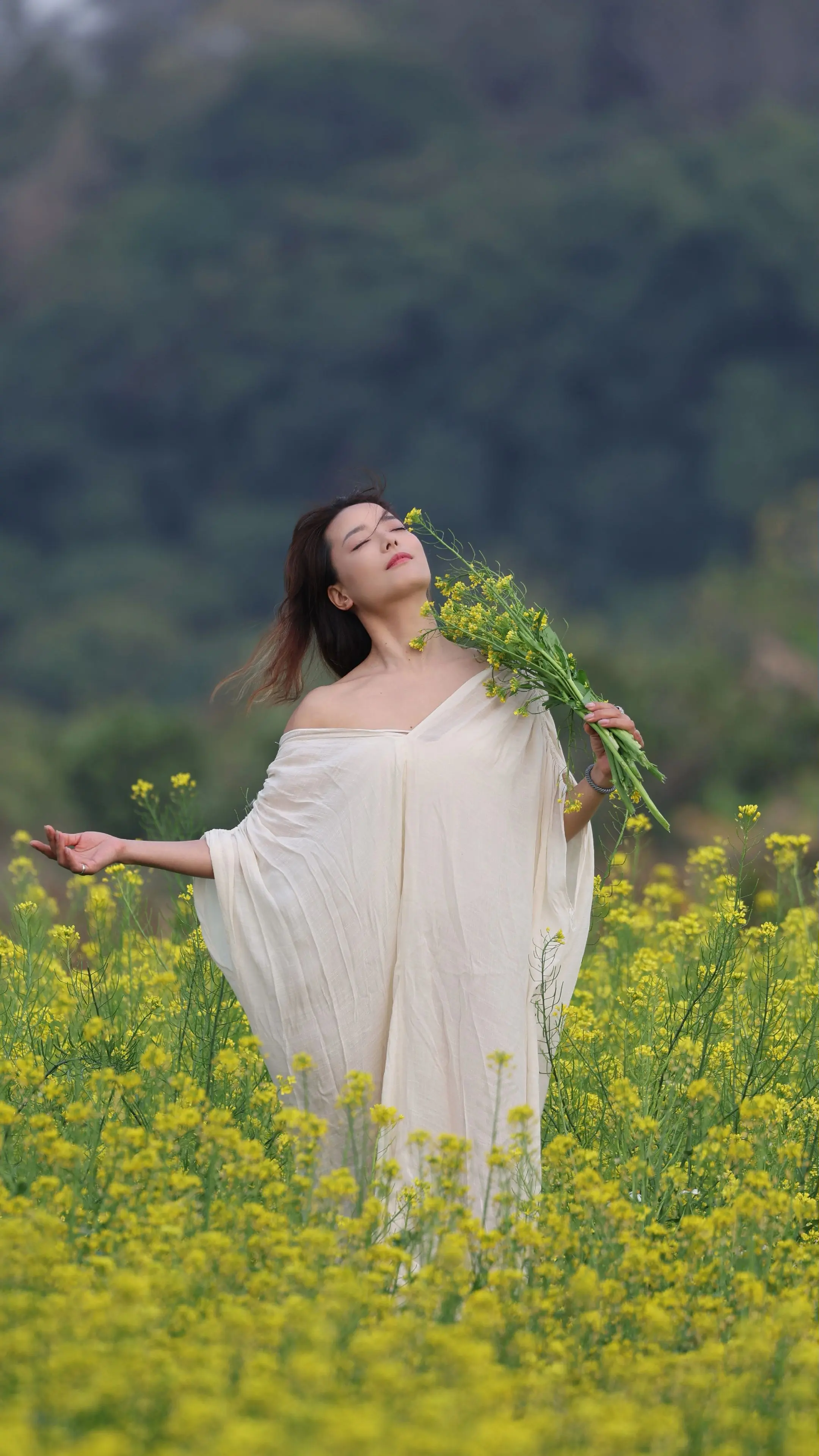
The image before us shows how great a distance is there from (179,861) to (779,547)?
25551 millimetres

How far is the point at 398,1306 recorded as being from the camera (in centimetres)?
247

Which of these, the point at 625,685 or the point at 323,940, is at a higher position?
the point at 625,685

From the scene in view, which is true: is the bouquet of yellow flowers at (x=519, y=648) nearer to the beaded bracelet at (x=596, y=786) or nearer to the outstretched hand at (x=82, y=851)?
the beaded bracelet at (x=596, y=786)

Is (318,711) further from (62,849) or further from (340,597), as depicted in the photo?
(62,849)

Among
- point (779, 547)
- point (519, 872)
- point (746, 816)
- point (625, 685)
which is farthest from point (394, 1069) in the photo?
point (779, 547)

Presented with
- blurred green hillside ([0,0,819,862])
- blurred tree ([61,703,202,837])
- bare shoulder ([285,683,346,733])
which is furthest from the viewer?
blurred green hillside ([0,0,819,862])

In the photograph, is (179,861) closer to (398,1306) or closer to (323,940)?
(323,940)

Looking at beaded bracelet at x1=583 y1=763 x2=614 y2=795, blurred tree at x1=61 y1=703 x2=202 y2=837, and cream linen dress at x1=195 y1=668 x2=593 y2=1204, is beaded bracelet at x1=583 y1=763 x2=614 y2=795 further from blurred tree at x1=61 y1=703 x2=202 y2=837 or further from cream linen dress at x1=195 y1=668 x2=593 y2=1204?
blurred tree at x1=61 y1=703 x2=202 y2=837

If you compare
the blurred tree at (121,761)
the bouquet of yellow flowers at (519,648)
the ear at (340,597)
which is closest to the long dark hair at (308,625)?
the ear at (340,597)

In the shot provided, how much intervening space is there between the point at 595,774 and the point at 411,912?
457mm

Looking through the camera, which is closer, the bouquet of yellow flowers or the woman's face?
the bouquet of yellow flowers

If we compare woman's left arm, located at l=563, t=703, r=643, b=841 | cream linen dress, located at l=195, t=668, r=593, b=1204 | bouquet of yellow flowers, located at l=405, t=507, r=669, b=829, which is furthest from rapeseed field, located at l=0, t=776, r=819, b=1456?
bouquet of yellow flowers, located at l=405, t=507, r=669, b=829

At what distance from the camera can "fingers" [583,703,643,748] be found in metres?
3.19

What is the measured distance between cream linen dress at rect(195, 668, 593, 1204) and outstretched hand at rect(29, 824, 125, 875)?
200 mm
